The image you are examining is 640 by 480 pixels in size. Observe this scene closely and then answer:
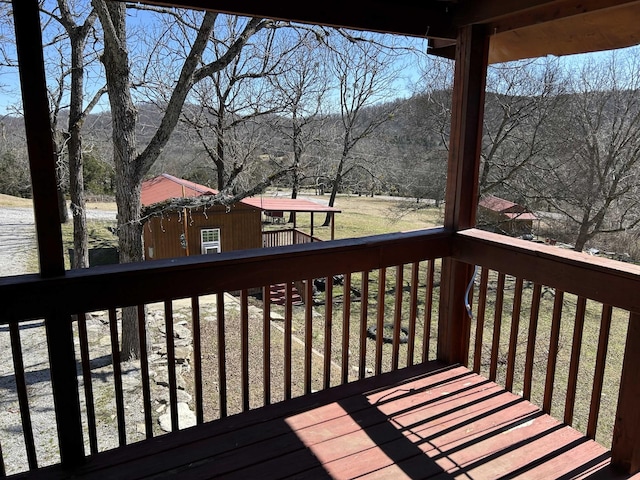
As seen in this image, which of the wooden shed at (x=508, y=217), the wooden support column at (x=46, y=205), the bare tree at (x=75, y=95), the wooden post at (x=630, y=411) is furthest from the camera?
the wooden shed at (x=508, y=217)

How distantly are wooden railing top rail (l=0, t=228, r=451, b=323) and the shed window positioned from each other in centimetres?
964

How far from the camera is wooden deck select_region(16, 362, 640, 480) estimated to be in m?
1.70

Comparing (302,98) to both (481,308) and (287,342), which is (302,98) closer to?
(481,308)

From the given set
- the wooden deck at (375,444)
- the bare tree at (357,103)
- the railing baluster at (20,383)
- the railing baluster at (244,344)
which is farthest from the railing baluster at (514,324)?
the bare tree at (357,103)

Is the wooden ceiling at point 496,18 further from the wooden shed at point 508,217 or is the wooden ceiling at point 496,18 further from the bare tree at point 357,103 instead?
the bare tree at point 357,103

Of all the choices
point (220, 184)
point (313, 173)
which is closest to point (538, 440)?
point (220, 184)

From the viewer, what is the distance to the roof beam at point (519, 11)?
5.86 ft

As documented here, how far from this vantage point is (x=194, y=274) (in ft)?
5.91

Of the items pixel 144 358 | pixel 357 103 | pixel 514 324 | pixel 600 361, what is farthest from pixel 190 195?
pixel 600 361

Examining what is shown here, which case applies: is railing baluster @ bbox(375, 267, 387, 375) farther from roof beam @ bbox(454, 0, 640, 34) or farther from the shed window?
the shed window

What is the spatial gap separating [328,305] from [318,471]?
0.74 m

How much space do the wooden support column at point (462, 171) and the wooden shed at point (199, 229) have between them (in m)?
8.66

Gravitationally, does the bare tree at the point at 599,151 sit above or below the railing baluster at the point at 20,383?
above

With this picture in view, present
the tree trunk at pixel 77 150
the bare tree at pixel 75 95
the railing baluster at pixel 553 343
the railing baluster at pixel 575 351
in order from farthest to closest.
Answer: the tree trunk at pixel 77 150 < the bare tree at pixel 75 95 < the railing baluster at pixel 553 343 < the railing baluster at pixel 575 351
